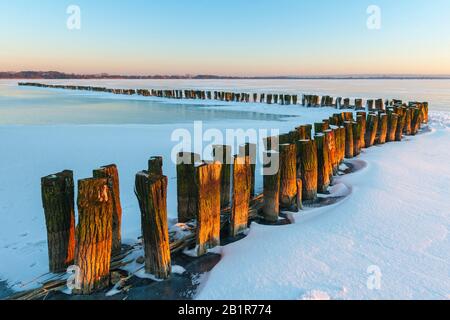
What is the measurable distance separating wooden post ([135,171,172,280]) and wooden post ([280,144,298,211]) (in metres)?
1.85

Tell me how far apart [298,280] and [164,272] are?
1150mm

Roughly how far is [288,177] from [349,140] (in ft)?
10.5

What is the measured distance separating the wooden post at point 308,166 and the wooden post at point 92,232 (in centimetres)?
283

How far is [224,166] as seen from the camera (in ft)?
14.9

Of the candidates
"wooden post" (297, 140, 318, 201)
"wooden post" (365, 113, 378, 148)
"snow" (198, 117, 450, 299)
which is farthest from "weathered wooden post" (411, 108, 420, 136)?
"wooden post" (297, 140, 318, 201)

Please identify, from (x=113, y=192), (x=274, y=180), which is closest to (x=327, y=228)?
(x=274, y=180)

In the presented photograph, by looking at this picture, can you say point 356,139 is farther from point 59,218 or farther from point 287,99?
point 287,99

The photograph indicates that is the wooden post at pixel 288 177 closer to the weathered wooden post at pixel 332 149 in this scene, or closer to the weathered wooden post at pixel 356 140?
the weathered wooden post at pixel 332 149

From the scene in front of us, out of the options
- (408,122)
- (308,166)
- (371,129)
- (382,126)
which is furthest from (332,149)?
(408,122)

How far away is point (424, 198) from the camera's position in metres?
4.70

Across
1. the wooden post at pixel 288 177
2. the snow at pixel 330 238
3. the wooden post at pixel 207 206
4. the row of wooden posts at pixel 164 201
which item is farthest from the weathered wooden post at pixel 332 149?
the wooden post at pixel 207 206

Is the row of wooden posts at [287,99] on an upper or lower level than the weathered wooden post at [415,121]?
upper

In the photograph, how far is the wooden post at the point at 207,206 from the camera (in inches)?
139
